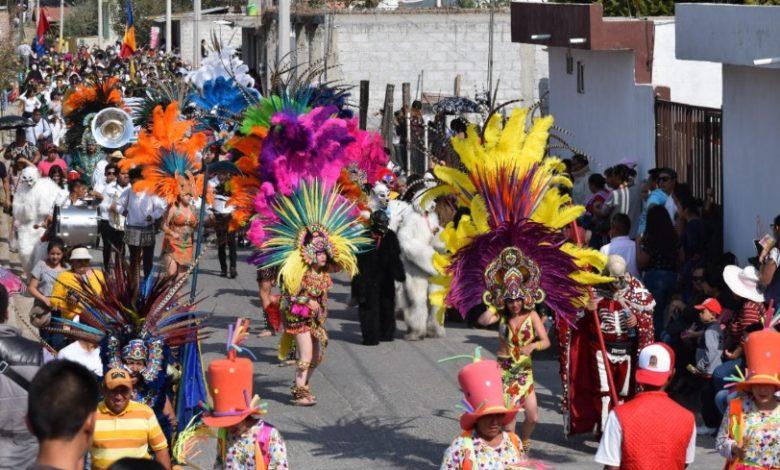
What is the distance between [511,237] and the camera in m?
10.4

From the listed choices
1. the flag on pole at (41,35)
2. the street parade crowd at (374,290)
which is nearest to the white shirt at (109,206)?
the street parade crowd at (374,290)

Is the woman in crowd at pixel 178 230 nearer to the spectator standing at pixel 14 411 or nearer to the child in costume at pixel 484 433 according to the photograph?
the spectator standing at pixel 14 411

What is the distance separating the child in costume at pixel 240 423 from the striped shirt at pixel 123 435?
0.97 feet

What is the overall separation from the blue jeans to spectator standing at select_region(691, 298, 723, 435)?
5.67ft

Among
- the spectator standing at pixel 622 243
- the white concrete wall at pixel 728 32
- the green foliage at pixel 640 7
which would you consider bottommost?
the spectator standing at pixel 622 243

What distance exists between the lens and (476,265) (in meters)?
10.5

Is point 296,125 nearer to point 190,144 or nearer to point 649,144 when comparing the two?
point 190,144

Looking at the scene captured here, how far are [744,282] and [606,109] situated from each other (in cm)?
896

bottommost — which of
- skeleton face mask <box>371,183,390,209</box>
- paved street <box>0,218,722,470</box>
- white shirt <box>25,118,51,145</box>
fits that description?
paved street <box>0,218,722,470</box>

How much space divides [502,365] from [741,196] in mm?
4920

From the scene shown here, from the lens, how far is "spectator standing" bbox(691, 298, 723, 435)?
37.8 feet

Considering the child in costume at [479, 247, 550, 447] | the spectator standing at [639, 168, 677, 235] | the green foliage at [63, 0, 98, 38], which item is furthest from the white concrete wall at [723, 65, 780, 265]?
the green foliage at [63, 0, 98, 38]

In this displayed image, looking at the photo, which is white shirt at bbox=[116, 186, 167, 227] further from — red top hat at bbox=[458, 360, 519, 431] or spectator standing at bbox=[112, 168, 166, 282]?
red top hat at bbox=[458, 360, 519, 431]

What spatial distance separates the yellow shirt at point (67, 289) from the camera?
33.9 feet
